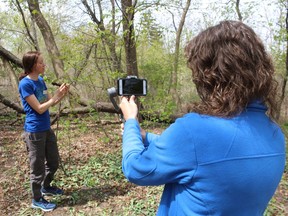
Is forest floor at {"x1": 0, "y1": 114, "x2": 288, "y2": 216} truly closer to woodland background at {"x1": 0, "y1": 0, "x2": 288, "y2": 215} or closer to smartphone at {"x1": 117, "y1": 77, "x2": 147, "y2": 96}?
woodland background at {"x1": 0, "y1": 0, "x2": 288, "y2": 215}

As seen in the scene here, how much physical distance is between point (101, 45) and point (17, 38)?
12.1 meters

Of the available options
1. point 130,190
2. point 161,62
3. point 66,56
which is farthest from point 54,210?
point 161,62

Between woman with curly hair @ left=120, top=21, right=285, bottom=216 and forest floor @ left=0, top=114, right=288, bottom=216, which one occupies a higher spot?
woman with curly hair @ left=120, top=21, right=285, bottom=216

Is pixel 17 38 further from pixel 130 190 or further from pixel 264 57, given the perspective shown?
pixel 264 57

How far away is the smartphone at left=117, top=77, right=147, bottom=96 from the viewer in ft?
5.35

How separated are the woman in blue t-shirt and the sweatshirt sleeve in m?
2.26

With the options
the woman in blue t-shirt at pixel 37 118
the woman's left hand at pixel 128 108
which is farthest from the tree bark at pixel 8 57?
the woman's left hand at pixel 128 108

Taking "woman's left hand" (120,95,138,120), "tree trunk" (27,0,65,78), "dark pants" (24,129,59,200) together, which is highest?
"tree trunk" (27,0,65,78)

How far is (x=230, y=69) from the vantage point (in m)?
1.04

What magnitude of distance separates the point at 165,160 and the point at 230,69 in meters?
A: 0.44

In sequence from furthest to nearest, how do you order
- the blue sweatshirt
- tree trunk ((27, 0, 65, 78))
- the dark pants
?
tree trunk ((27, 0, 65, 78)) < the dark pants < the blue sweatshirt

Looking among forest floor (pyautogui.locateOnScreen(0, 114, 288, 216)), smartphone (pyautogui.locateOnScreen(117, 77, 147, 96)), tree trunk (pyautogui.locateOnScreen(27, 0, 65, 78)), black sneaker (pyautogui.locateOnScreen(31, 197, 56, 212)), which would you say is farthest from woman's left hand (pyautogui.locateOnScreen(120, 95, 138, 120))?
tree trunk (pyautogui.locateOnScreen(27, 0, 65, 78))

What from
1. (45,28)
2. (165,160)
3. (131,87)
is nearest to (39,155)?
(131,87)

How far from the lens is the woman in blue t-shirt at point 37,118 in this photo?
10.2ft
